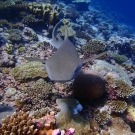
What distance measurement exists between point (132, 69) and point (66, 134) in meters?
6.64

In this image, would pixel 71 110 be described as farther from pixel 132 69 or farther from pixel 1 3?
pixel 1 3

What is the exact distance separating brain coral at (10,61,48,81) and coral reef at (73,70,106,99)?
3.96ft

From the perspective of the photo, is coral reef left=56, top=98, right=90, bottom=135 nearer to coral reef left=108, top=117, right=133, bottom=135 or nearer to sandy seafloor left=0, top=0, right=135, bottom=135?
sandy seafloor left=0, top=0, right=135, bottom=135

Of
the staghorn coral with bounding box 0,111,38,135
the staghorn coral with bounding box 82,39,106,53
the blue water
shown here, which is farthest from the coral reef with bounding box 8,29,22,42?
the blue water

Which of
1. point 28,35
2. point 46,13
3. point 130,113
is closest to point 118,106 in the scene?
point 130,113

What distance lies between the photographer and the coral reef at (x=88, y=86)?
15.3 feet

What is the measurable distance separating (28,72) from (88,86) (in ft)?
6.63

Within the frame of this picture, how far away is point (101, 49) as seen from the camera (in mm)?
8562

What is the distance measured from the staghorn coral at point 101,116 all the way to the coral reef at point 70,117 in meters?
0.46

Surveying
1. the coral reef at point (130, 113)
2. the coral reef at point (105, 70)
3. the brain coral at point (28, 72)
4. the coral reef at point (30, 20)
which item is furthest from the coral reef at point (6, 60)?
the coral reef at point (130, 113)

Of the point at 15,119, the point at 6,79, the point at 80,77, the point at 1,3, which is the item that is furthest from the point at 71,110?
the point at 1,3

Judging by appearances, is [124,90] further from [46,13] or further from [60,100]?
[46,13]

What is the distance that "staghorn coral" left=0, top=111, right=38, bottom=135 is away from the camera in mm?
2984

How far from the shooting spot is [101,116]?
451 centimetres
